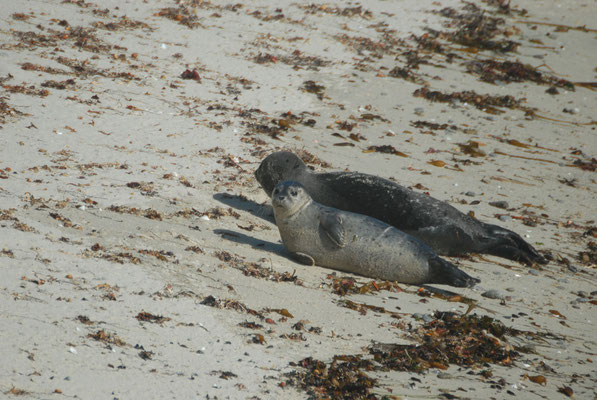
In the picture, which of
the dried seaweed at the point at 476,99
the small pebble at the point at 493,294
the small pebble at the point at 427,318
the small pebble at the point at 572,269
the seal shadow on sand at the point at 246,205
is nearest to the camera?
the small pebble at the point at 427,318

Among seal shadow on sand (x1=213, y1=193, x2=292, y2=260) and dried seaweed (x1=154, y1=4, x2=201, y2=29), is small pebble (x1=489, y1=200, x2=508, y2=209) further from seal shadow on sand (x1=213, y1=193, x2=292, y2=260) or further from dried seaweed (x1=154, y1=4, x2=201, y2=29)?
dried seaweed (x1=154, y1=4, x2=201, y2=29)

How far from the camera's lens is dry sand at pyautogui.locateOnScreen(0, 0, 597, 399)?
377 cm

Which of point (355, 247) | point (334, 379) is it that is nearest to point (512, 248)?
point (355, 247)

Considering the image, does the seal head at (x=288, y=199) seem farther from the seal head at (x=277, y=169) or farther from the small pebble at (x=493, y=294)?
the small pebble at (x=493, y=294)

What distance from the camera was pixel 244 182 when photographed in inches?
265

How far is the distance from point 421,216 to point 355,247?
37.8 inches

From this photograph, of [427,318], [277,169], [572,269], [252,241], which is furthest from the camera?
[277,169]

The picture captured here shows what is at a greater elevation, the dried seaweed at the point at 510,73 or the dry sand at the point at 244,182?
the dried seaweed at the point at 510,73

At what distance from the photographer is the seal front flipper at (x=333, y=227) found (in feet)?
17.6

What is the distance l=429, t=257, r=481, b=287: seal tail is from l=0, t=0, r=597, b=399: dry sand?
9 centimetres

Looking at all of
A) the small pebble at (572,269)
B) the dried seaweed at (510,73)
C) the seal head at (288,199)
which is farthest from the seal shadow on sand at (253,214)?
the dried seaweed at (510,73)

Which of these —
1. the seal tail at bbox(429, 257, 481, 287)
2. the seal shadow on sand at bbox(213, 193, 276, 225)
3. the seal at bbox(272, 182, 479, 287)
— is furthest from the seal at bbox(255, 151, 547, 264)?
the seal tail at bbox(429, 257, 481, 287)

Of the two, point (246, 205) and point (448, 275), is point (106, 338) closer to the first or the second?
point (448, 275)

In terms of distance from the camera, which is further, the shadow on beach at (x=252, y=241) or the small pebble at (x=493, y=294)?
the shadow on beach at (x=252, y=241)
